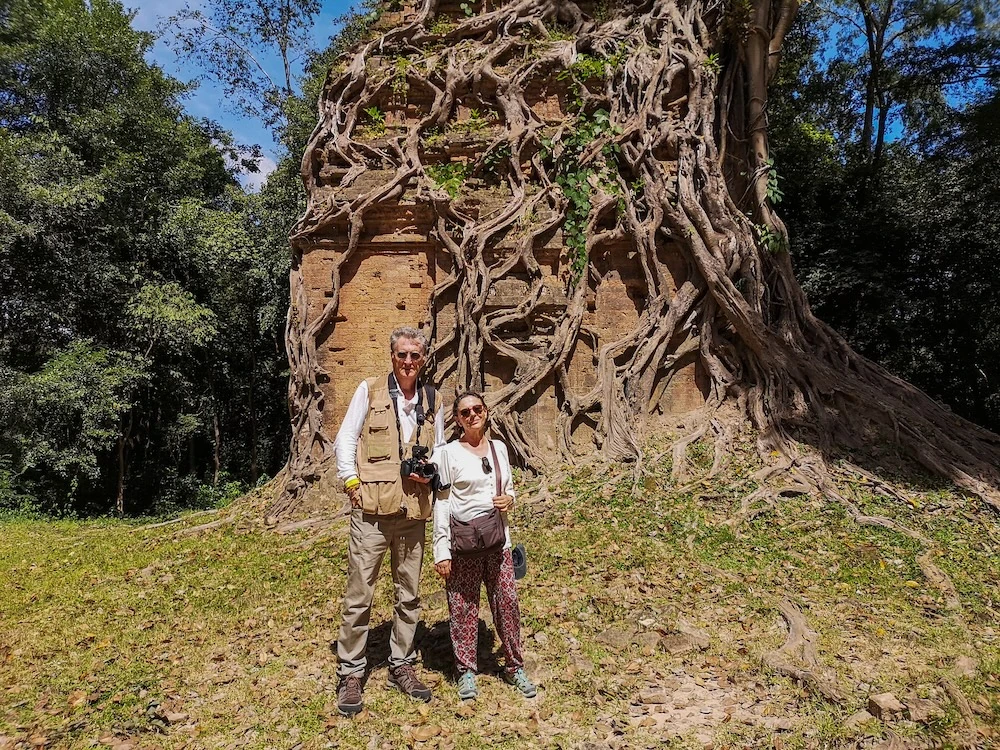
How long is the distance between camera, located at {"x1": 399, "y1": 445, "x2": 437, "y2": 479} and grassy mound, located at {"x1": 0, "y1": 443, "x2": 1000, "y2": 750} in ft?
4.08

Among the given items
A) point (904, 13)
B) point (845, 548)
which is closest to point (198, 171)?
point (845, 548)

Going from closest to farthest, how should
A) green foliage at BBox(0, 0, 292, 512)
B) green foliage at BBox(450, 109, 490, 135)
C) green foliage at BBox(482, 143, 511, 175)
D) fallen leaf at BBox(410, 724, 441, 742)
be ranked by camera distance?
fallen leaf at BBox(410, 724, 441, 742) < green foliage at BBox(482, 143, 511, 175) < green foliage at BBox(450, 109, 490, 135) < green foliage at BBox(0, 0, 292, 512)

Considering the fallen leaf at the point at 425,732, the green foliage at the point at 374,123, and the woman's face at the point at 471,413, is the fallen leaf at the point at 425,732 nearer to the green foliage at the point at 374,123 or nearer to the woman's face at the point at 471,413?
the woman's face at the point at 471,413

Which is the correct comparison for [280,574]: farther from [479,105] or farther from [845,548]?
[479,105]

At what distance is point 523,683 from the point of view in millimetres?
3113

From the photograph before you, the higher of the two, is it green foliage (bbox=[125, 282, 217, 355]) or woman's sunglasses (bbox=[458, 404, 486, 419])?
green foliage (bbox=[125, 282, 217, 355])

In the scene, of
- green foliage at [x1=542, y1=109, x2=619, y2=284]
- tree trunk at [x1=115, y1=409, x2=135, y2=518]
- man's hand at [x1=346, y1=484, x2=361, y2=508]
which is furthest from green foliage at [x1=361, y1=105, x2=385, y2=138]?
tree trunk at [x1=115, y1=409, x2=135, y2=518]

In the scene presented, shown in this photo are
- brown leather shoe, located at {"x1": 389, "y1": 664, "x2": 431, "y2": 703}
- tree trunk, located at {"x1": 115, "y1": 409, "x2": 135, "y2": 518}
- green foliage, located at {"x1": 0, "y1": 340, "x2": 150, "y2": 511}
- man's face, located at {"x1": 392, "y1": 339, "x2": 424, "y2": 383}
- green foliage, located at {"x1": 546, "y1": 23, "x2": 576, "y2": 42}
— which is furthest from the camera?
tree trunk, located at {"x1": 115, "y1": 409, "x2": 135, "y2": 518}

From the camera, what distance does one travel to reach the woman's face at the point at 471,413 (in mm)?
2900

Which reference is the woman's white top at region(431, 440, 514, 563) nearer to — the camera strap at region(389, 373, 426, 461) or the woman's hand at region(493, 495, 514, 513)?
the woman's hand at region(493, 495, 514, 513)

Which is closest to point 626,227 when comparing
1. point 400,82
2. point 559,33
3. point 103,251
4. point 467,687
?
point 559,33

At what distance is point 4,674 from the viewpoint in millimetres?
3639

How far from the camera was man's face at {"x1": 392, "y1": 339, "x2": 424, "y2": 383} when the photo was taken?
9.87ft

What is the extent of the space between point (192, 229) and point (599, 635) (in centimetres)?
1093
